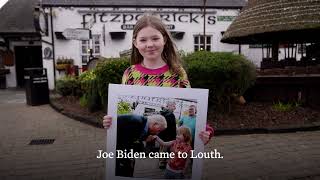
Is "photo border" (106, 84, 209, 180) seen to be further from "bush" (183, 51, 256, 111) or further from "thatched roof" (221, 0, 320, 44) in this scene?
"thatched roof" (221, 0, 320, 44)

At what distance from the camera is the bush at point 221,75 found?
7.29 meters

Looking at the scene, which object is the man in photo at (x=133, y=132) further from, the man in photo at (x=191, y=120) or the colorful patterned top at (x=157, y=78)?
the colorful patterned top at (x=157, y=78)

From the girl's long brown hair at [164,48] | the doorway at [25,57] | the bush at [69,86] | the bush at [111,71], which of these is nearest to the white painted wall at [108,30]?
the doorway at [25,57]

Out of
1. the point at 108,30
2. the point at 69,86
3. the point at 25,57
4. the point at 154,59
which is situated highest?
the point at 108,30

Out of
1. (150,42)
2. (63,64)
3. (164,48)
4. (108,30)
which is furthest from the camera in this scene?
(108,30)

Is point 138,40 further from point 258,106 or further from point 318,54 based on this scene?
point 318,54

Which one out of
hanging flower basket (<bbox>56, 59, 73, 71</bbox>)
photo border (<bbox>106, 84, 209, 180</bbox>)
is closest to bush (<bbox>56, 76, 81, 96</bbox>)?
hanging flower basket (<bbox>56, 59, 73, 71</bbox>)

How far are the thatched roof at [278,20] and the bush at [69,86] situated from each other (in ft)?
18.3

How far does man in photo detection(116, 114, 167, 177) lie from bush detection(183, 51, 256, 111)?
4927 millimetres

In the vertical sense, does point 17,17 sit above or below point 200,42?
above

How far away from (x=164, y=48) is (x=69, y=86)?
1007cm

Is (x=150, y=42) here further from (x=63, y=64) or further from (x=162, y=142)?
(x=63, y=64)

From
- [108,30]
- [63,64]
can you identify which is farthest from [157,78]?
[108,30]

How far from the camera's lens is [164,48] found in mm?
2680
